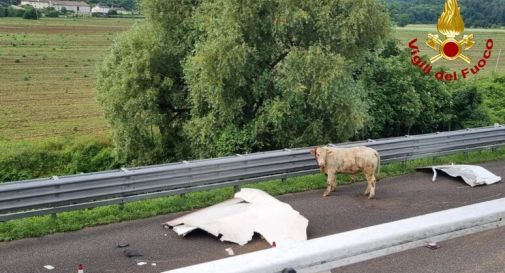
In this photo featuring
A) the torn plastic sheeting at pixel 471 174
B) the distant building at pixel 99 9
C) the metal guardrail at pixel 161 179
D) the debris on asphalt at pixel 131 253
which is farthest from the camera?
the distant building at pixel 99 9

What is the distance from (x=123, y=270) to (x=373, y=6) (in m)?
13.5

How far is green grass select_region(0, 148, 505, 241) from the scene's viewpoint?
9.69 m

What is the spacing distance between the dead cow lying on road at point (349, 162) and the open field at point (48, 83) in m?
22.6

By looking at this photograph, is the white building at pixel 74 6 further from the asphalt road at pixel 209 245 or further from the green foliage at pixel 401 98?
the asphalt road at pixel 209 245

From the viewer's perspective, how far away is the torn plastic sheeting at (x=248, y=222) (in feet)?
30.1

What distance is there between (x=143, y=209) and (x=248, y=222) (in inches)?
99.1

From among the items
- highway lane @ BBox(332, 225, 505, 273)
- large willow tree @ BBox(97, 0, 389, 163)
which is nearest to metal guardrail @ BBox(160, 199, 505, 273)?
highway lane @ BBox(332, 225, 505, 273)

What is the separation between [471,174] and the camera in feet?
43.7

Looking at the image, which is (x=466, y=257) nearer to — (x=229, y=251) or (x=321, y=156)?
(x=229, y=251)

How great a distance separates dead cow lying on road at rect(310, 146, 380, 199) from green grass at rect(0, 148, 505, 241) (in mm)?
925

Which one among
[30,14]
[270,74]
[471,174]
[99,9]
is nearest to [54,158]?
[270,74]

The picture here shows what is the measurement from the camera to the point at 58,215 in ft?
34.1

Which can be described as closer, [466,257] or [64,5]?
[466,257]

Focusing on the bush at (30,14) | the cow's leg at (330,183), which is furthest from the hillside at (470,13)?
the bush at (30,14)
